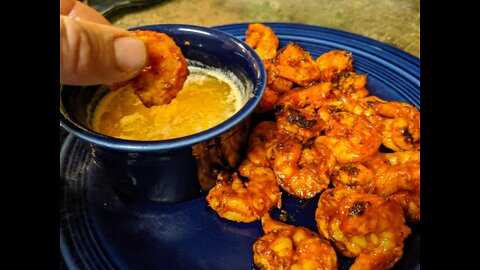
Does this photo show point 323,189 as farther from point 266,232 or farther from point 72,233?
point 72,233

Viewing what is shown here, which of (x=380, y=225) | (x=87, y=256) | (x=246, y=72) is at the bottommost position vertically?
(x=87, y=256)

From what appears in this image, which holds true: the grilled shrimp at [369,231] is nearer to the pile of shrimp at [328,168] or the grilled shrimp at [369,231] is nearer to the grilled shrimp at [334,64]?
the pile of shrimp at [328,168]

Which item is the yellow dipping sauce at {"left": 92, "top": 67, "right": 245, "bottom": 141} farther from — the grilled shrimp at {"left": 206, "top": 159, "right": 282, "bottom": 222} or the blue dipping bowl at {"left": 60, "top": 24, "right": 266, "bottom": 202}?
the grilled shrimp at {"left": 206, "top": 159, "right": 282, "bottom": 222}

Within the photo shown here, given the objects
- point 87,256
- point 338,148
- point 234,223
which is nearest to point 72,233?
point 87,256

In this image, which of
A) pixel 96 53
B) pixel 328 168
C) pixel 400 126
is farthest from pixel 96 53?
pixel 400 126

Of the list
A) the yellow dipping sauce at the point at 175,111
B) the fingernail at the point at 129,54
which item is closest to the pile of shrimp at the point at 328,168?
the yellow dipping sauce at the point at 175,111
